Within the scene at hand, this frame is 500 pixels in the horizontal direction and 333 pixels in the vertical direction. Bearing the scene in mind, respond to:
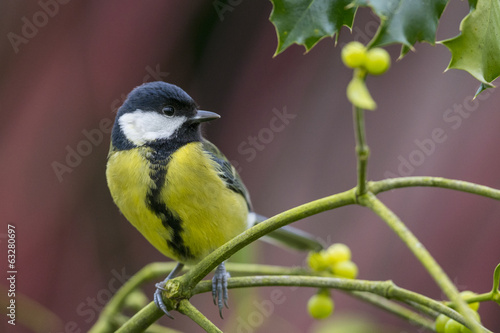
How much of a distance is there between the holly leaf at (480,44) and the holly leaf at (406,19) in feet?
0.29

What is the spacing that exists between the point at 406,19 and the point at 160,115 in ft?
3.35

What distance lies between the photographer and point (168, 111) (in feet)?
5.43

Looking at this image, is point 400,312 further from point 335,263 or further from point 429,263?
point 429,263

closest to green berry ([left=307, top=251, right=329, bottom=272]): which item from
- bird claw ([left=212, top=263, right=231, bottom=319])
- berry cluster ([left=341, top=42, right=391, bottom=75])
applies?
bird claw ([left=212, top=263, right=231, bottom=319])

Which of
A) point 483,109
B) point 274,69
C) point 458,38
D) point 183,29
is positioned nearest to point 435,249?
point 483,109

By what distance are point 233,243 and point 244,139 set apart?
1.96 metres

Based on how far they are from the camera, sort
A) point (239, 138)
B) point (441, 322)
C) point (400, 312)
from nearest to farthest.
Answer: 1. point (441, 322)
2. point (400, 312)
3. point (239, 138)

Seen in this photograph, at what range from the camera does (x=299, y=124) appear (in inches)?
110

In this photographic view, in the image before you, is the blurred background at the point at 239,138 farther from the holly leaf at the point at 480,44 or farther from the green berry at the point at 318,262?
the holly leaf at the point at 480,44

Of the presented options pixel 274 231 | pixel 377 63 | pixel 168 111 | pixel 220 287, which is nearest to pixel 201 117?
pixel 168 111

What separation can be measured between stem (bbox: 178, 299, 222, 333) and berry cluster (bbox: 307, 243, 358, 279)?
43 centimetres

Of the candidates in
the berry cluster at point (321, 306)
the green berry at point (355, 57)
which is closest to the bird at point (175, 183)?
the berry cluster at point (321, 306)

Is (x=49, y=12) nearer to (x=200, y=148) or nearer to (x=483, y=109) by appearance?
(x=200, y=148)

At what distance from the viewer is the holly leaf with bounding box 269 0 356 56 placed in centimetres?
79
